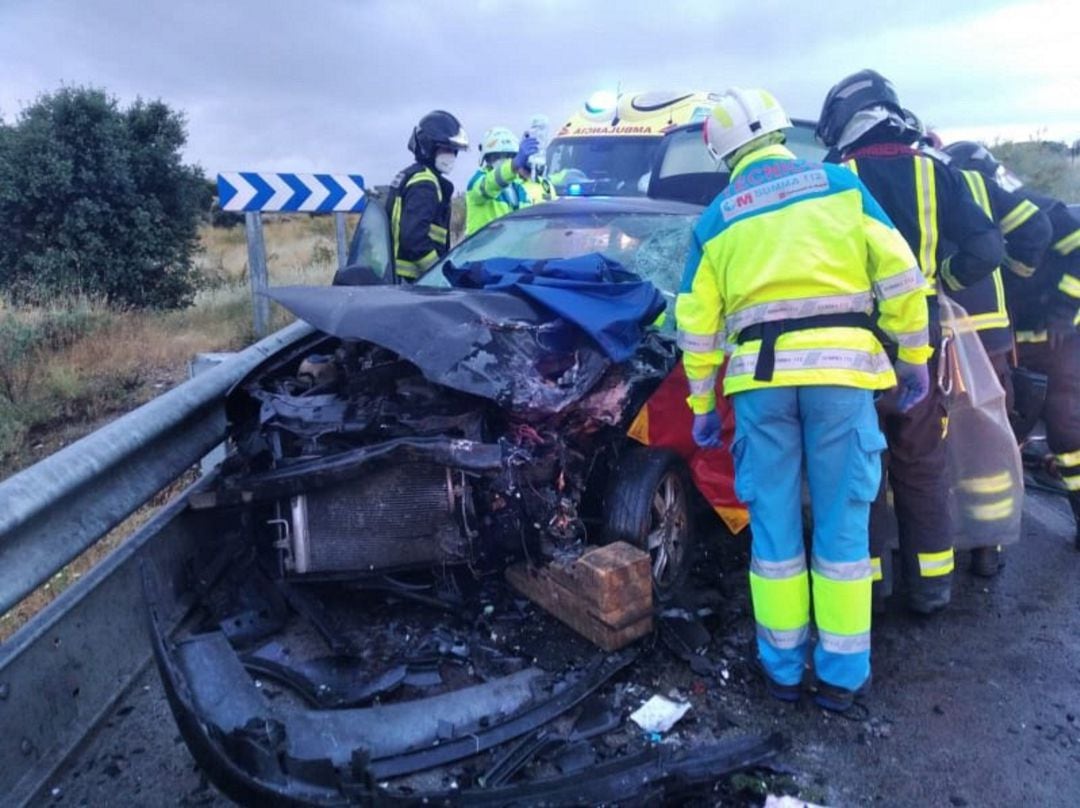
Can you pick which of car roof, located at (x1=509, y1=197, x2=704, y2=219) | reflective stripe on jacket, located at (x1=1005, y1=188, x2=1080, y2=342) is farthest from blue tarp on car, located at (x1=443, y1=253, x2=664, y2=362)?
reflective stripe on jacket, located at (x1=1005, y1=188, x2=1080, y2=342)

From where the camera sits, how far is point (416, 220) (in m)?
5.78

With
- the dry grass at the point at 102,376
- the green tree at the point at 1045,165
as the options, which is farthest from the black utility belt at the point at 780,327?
the green tree at the point at 1045,165

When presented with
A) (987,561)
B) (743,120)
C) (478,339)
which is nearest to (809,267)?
(743,120)

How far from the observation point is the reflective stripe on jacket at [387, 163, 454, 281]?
18.9ft

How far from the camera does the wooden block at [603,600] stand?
3.00 meters

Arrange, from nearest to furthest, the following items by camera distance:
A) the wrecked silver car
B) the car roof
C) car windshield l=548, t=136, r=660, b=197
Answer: the wrecked silver car
the car roof
car windshield l=548, t=136, r=660, b=197

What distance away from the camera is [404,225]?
5.79 meters

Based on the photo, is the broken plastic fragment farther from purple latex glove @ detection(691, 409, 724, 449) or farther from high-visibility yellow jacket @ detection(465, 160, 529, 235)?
high-visibility yellow jacket @ detection(465, 160, 529, 235)

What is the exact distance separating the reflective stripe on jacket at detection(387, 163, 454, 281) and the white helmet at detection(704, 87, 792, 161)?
2.97m

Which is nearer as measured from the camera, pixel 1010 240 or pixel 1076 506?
pixel 1010 240

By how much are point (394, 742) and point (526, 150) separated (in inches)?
204

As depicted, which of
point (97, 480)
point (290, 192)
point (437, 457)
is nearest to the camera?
point (97, 480)

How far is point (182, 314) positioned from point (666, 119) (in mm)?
6427

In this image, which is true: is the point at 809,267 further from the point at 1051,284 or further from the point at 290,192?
the point at 290,192
